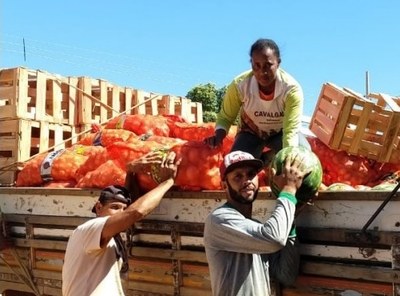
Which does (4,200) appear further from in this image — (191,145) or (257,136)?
(257,136)

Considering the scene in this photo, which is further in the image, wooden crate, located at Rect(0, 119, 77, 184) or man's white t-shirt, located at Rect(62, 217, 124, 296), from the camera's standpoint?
wooden crate, located at Rect(0, 119, 77, 184)

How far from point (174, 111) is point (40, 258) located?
3781 millimetres

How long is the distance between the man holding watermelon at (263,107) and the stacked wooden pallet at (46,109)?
2.43 metres

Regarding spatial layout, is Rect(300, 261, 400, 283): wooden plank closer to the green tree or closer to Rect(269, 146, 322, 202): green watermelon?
Rect(269, 146, 322, 202): green watermelon

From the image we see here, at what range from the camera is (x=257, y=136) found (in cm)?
459

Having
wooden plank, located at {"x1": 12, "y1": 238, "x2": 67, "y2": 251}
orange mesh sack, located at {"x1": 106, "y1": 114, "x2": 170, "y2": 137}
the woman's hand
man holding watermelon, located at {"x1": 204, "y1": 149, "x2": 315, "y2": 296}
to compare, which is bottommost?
wooden plank, located at {"x1": 12, "y1": 238, "x2": 67, "y2": 251}

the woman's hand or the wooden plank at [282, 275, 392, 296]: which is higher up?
the woman's hand

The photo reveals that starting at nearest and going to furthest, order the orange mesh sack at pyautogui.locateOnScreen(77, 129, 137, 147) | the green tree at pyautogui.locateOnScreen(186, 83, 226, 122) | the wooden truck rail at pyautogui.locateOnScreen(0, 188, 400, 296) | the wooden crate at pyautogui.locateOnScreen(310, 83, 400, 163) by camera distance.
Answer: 1. the wooden truck rail at pyautogui.locateOnScreen(0, 188, 400, 296)
2. the wooden crate at pyautogui.locateOnScreen(310, 83, 400, 163)
3. the orange mesh sack at pyautogui.locateOnScreen(77, 129, 137, 147)
4. the green tree at pyautogui.locateOnScreen(186, 83, 226, 122)

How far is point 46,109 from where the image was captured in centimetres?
686

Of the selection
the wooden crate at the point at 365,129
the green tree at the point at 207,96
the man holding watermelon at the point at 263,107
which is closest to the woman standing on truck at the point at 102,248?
the man holding watermelon at the point at 263,107

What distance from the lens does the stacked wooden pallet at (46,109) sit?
6309 millimetres

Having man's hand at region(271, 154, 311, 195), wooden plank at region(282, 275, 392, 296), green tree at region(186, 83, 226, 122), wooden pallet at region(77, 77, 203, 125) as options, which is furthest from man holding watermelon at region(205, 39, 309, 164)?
green tree at region(186, 83, 226, 122)

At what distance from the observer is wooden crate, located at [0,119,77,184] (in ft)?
20.5

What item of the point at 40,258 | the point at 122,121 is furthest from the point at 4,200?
the point at 122,121
